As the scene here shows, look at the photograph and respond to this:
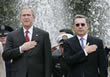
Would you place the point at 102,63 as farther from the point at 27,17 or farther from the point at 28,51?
the point at 27,17

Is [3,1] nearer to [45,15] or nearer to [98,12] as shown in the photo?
[45,15]

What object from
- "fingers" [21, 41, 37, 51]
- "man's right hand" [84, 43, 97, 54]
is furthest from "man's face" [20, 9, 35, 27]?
"man's right hand" [84, 43, 97, 54]

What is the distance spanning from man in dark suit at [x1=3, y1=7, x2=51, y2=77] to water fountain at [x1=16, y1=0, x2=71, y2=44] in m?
8.18

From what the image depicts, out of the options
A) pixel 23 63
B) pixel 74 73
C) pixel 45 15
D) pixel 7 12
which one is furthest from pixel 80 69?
pixel 7 12

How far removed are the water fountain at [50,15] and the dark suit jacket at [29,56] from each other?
8189 millimetres

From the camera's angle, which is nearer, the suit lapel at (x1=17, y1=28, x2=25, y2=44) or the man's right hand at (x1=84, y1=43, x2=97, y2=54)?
the man's right hand at (x1=84, y1=43, x2=97, y2=54)

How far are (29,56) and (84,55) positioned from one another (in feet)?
2.29

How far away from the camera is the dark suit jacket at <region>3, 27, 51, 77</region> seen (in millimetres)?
4731

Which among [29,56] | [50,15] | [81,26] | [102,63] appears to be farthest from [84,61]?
[50,15]

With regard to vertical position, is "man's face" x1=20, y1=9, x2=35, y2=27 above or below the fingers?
above

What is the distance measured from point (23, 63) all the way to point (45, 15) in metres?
Answer: 9.41

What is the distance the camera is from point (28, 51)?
4766mm

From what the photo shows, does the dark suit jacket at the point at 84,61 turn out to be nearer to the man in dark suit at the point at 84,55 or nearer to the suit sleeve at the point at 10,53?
the man in dark suit at the point at 84,55

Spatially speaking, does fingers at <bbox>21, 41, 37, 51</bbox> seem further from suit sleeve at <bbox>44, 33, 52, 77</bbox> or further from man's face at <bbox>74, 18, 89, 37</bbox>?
man's face at <bbox>74, 18, 89, 37</bbox>
